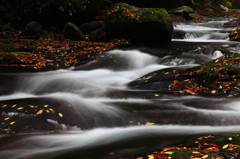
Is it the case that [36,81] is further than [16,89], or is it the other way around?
[36,81]

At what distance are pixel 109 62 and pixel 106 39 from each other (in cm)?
513

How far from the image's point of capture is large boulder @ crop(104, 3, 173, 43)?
13148 millimetres

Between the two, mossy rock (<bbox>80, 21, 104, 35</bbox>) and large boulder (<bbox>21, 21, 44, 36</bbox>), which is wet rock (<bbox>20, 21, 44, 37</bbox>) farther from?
mossy rock (<bbox>80, 21, 104, 35</bbox>)

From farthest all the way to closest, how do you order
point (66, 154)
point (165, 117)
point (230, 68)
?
1. point (230, 68)
2. point (165, 117)
3. point (66, 154)

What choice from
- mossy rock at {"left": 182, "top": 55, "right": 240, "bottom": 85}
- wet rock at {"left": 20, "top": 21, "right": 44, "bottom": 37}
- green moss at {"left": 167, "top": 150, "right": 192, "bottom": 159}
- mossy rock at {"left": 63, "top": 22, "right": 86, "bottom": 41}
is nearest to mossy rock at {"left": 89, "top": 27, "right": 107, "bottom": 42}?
mossy rock at {"left": 63, "top": 22, "right": 86, "bottom": 41}

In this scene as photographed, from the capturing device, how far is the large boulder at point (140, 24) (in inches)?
518

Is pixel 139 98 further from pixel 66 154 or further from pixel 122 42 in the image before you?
pixel 122 42

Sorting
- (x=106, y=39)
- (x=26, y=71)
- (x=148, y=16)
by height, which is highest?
(x=148, y=16)

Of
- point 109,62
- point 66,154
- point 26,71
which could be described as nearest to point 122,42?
point 109,62

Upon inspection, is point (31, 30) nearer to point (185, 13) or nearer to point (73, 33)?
point (73, 33)

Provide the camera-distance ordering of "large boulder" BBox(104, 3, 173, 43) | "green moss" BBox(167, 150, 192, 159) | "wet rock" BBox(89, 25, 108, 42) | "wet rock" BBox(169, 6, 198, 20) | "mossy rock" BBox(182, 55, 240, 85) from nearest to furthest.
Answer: "green moss" BBox(167, 150, 192, 159)
"mossy rock" BBox(182, 55, 240, 85)
"large boulder" BBox(104, 3, 173, 43)
"wet rock" BBox(89, 25, 108, 42)
"wet rock" BBox(169, 6, 198, 20)

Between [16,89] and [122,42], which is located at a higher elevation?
[122,42]

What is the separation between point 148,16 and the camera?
13180 millimetres

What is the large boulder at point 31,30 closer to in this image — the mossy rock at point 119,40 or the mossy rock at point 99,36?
the mossy rock at point 99,36
